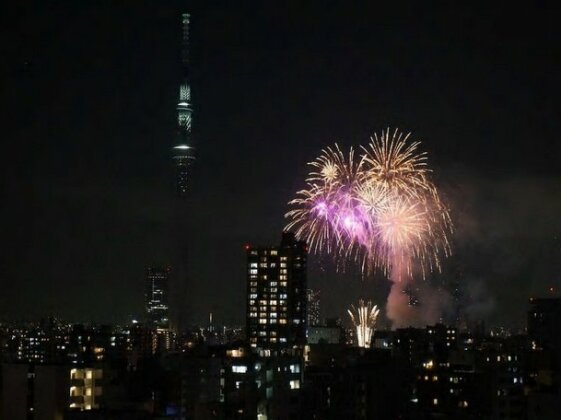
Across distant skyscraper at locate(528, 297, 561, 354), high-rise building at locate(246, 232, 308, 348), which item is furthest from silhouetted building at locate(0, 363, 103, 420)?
high-rise building at locate(246, 232, 308, 348)

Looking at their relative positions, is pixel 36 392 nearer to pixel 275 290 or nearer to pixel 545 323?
pixel 545 323

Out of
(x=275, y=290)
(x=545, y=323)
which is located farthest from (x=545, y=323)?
(x=275, y=290)

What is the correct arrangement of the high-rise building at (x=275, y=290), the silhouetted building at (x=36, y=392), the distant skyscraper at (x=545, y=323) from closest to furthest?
the silhouetted building at (x=36, y=392), the distant skyscraper at (x=545, y=323), the high-rise building at (x=275, y=290)

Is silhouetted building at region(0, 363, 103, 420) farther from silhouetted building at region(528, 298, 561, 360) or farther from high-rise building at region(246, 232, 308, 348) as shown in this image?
high-rise building at region(246, 232, 308, 348)

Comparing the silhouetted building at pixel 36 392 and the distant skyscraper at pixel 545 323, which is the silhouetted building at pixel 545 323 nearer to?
the distant skyscraper at pixel 545 323

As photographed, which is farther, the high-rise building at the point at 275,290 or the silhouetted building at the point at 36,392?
the high-rise building at the point at 275,290

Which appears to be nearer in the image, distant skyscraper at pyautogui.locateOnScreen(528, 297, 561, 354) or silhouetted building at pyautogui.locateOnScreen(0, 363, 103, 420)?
silhouetted building at pyautogui.locateOnScreen(0, 363, 103, 420)

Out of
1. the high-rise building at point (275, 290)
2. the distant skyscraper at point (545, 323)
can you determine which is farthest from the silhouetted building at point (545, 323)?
the high-rise building at point (275, 290)

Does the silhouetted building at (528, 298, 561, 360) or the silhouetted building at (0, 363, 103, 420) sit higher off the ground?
the silhouetted building at (528, 298, 561, 360)

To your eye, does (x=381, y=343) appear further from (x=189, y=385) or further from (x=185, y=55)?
(x=189, y=385)

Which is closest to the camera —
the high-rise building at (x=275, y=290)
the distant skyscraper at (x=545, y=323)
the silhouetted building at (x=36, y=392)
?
the silhouetted building at (x=36, y=392)
